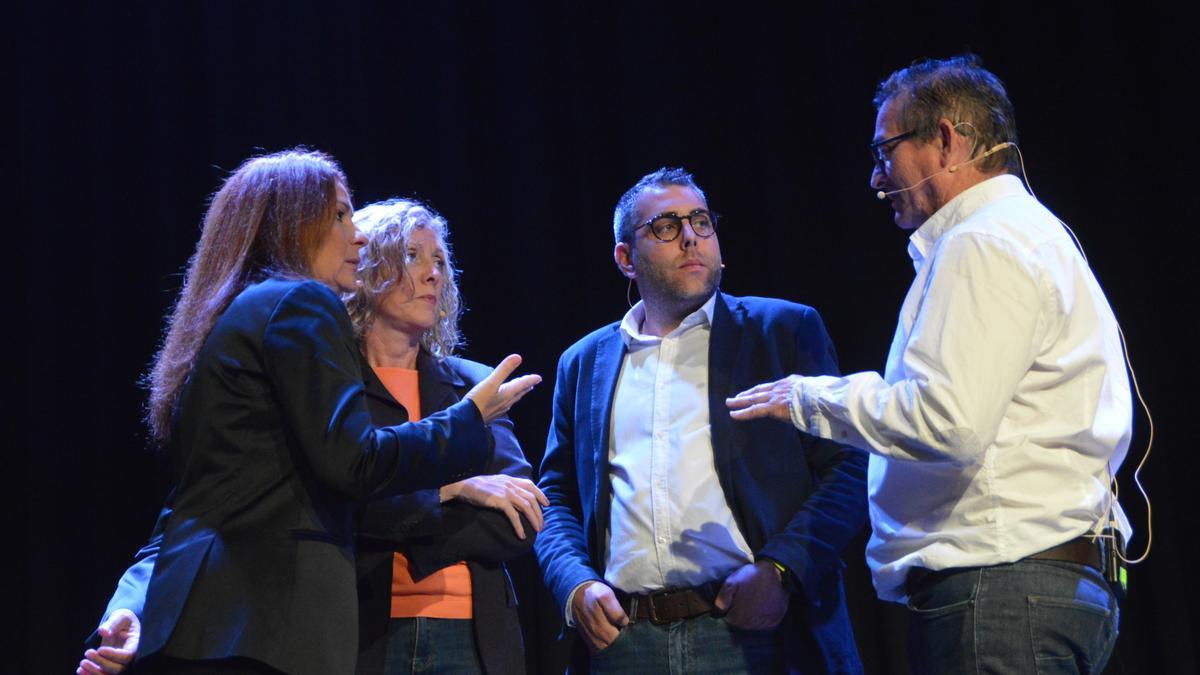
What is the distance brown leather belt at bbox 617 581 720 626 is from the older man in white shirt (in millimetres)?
551

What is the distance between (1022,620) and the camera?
5.67 feet

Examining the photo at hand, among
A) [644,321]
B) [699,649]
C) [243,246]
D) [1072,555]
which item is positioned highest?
[243,246]

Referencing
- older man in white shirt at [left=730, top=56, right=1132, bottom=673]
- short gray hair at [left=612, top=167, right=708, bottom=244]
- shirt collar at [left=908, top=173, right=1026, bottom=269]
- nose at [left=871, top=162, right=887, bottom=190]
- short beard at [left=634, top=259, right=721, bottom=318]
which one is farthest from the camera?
short gray hair at [left=612, top=167, right=708, bottom=244]

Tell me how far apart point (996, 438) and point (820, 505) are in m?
0.69

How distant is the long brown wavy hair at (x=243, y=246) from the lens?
1.90m

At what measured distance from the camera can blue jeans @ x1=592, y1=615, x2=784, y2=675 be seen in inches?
94.2

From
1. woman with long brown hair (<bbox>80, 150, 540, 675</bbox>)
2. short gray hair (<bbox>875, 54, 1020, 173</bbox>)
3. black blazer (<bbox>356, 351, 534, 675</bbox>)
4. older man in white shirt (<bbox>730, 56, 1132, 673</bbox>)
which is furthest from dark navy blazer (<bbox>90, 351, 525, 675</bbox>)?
short gray hair (<bbox>875, 54, 1020, 173</bbox>)

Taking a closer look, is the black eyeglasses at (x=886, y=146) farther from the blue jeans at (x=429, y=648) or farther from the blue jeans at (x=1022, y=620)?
the blue jeans at (x=429, y=648)

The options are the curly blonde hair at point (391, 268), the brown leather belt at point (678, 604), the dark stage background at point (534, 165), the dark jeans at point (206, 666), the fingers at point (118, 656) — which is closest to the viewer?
the dark jeans at point (206, 666)

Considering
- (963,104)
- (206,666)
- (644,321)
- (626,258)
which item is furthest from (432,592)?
(963,104)

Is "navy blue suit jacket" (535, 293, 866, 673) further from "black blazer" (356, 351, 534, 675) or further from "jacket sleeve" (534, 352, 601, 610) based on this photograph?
"black blazer" (356, 351, 534, 675)

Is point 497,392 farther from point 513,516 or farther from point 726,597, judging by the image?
point 726,597

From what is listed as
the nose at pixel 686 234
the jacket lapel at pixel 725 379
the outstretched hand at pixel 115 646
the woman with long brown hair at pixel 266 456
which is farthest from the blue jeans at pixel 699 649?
the outstretched hand at pixel 115 646

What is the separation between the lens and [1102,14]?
3.99 metres
